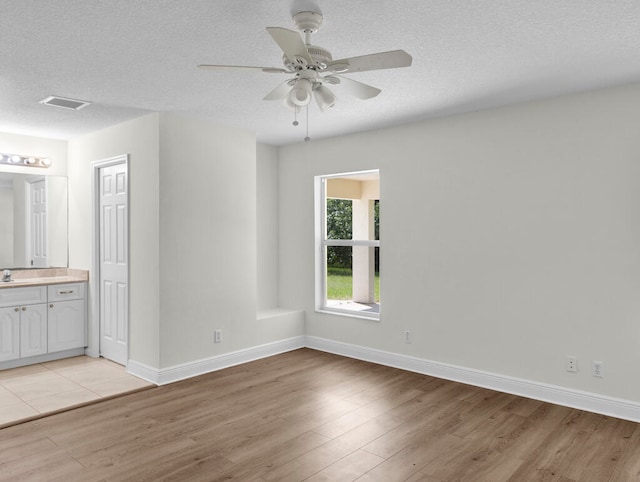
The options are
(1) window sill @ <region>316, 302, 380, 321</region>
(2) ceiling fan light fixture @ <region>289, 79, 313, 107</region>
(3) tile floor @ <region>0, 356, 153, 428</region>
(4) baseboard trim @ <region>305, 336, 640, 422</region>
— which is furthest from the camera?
(1) window sill @ <region>316, 302, 380, 321</region>

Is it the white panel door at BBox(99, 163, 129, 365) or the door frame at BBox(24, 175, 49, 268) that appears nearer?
the white panel door at BBox(99, 163, 129, 365)

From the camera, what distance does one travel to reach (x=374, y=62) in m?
2.25

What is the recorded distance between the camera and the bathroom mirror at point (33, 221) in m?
5.04

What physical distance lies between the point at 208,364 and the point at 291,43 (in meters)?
3.42

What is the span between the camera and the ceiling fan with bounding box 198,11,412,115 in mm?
2119

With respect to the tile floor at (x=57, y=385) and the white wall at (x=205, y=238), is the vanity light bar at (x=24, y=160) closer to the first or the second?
the white wall at (x=205, y=238)

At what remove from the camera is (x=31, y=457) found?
2832mm

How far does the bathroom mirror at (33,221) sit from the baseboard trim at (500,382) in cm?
329

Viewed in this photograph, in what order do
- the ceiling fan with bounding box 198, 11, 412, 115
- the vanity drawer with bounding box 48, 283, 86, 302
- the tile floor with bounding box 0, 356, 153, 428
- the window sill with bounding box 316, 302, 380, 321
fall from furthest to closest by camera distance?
the window sill with bounding box 316, 302, 380, 321 < the vanity drawer with bounding box 48, 283, 86, 302 < the tile floor with bounding box 0, 356, 153, 428 < the ceiling fan with bounding box 198, 11, 412, 115

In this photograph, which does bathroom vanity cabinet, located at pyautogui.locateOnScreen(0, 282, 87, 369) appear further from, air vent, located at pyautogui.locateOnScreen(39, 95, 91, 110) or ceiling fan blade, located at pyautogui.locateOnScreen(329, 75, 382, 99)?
ceiling fan blade, located at pyautogui.locateOnScreen(329, 75, 382, 99)

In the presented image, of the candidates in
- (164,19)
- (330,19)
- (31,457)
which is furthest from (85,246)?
(330,19)

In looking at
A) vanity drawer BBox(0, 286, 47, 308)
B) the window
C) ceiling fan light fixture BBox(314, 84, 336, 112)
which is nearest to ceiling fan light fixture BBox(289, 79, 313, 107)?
ceiling fan light fixture BBox(314, 84, 336, 112)

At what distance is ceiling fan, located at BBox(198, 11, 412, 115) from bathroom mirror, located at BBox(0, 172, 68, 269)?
3.92 m

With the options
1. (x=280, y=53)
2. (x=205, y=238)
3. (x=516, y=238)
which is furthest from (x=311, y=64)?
(x=205, y=238)
